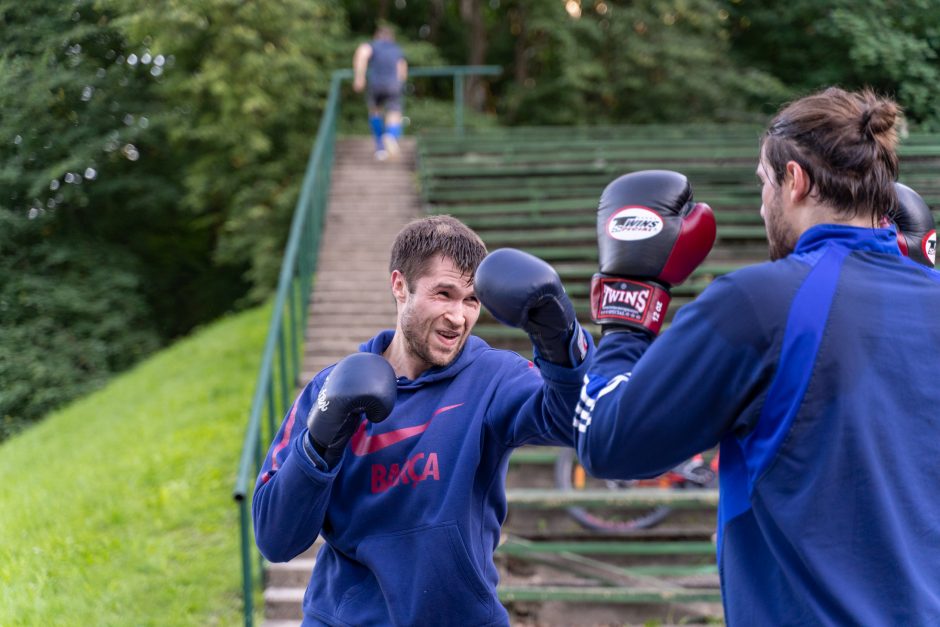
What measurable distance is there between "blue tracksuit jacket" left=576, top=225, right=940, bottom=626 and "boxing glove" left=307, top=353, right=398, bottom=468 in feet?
2.17

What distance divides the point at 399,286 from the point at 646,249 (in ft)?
2.84

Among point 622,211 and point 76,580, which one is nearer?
point 622,211

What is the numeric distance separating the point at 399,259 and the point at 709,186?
7555mm

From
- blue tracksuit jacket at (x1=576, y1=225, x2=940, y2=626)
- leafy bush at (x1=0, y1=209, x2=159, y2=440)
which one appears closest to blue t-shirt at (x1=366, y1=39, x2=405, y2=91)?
leafy bush at (x1=0, y1=209, x2=159, y2=440)

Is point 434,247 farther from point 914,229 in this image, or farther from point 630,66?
point 630,66

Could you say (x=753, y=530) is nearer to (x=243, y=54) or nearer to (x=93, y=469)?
(x=93, y=469)

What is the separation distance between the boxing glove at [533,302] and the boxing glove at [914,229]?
3.23 feet

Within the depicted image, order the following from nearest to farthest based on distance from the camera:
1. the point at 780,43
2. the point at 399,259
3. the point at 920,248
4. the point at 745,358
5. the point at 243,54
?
the point at 745,358, the point at 920,248, the point at 399,259, the point at 780,43, the point at 243,54

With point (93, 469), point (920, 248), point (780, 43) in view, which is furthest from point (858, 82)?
point (93, 469)

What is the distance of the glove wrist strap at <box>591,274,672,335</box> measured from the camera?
5.93 feet

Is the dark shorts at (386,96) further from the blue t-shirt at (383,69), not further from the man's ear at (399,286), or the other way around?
the man's ear at (399,286)

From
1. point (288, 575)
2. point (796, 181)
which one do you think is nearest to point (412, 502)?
point (796, 181)

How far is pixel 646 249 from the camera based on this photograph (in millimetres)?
1840

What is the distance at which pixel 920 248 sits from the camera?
7.69ft
